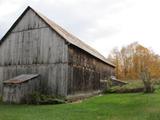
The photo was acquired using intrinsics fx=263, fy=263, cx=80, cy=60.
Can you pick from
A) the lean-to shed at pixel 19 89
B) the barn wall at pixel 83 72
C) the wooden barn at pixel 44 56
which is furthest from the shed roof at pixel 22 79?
the barn wall at pixel 83 72

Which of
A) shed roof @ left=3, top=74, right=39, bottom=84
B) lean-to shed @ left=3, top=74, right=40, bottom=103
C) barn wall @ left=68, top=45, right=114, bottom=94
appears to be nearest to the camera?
lean-to shed @ left=3, top=74, right=40, bottom=103

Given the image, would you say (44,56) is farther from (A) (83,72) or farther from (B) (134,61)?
(B) (134,61)

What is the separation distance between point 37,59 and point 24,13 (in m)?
5.22

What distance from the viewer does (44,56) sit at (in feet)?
84.7

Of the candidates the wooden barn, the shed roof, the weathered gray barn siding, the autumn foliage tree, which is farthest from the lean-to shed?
the autumn foliage tree

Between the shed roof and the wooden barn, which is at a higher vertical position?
the wooden barn

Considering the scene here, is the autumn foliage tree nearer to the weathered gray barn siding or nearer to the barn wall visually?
the barn wall

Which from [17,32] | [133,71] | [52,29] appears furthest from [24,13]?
[133,71]

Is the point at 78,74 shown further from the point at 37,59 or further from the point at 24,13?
the point at 24,13

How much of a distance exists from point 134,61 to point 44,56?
1901 inches

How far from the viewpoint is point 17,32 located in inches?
1103

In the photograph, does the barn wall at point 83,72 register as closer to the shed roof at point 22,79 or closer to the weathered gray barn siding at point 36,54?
the weathered gray barn siding at point 36,54

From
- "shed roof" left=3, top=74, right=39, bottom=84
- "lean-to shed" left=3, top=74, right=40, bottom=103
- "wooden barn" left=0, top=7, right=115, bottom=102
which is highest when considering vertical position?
"wooden barn" left=0, top=7, right=115, bottom=102

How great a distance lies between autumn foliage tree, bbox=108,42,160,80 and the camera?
6831 centimetres
